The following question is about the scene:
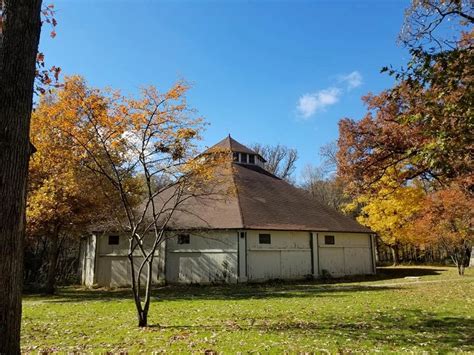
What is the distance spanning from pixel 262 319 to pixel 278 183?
2064 centimetres

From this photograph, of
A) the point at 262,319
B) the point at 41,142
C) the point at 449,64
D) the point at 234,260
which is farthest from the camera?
the point at 234,260

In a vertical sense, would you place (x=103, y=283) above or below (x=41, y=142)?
below

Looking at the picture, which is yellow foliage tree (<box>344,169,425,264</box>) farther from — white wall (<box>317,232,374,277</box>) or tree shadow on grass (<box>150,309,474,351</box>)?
tree shadow on grass (<box>150,309,474,351</box>)

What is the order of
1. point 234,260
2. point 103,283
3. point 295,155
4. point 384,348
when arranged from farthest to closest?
point 295,155 → point 103,283 → point 234,260 → point 384,348

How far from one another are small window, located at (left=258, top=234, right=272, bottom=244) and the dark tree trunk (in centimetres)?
1913

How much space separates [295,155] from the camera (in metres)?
55.4

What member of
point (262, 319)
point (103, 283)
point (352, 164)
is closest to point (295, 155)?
point (103, 283)

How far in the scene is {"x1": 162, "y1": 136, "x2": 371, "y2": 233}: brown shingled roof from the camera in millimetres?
22781

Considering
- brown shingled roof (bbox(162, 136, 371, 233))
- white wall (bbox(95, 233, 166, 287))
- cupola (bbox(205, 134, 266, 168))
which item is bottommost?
white wall (bbox(95, 233, 166, 287))

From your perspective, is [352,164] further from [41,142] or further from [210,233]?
[41,142]

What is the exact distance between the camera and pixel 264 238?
75.0 feet

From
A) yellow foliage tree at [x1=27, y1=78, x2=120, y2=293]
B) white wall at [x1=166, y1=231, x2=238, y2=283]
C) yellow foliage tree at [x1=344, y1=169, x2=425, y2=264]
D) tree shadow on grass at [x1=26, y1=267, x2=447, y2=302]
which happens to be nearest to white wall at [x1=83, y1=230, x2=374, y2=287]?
white wall at [x1=166, y1=231, x2=238, y2=283]

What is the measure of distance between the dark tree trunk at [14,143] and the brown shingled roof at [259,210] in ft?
52.3

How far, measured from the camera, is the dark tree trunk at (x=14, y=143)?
394cm
